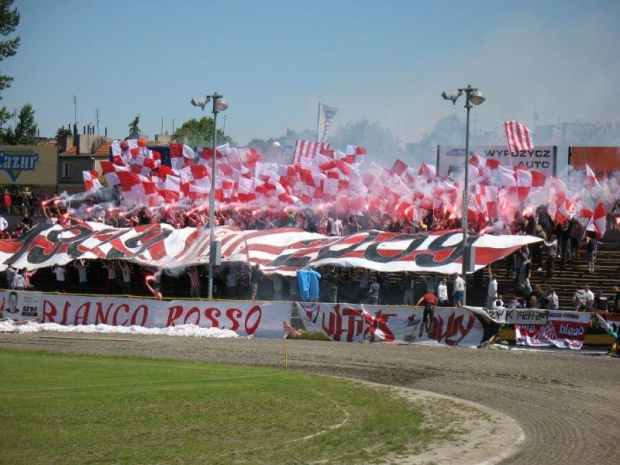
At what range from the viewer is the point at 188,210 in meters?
44.9

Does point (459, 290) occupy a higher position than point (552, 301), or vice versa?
point (459, 290)

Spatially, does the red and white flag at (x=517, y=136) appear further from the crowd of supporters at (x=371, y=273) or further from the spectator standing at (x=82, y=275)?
the spectator standing at (x=82, y=275)

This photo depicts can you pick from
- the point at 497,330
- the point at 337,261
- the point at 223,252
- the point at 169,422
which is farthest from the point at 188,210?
the point at 169,422

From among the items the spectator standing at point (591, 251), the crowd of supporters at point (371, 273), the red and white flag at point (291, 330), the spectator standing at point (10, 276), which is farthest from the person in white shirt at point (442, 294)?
the spectator standing at point (10, 276)

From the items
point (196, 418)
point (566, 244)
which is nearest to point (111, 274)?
point (566, 244)

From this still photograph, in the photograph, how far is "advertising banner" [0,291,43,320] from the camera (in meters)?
34.8

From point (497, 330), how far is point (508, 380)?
7.08 metres

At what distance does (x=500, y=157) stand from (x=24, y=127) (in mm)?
49814

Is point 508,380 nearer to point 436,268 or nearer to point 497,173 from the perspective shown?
point 436,268

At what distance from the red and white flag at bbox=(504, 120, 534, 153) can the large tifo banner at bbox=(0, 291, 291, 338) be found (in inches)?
655

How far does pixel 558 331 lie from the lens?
28047 millimetres

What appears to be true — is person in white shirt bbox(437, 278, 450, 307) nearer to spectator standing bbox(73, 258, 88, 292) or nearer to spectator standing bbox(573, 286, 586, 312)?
spectator standing bbox(573, 286, 586, 312)

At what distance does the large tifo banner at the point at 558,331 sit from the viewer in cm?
2780

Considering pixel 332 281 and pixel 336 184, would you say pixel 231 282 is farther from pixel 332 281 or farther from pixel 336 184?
pixel 336 184
